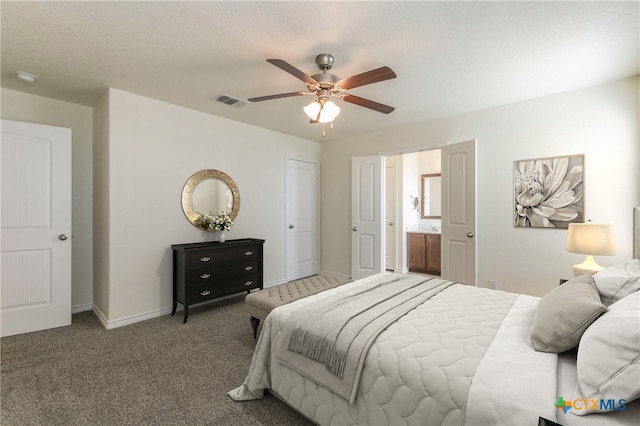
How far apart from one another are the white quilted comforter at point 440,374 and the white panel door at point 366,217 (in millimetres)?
2796

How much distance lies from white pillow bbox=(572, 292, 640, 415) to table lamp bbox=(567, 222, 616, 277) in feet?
6.13

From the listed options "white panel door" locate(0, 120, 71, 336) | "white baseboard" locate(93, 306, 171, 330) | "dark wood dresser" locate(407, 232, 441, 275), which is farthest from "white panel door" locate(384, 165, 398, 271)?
"white panel door" locate(0, 120, 71, 336)

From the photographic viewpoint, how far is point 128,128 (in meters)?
3.14

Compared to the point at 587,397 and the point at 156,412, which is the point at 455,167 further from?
the point at 156,412

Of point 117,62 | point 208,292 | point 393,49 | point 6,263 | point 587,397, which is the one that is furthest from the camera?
point 208,292

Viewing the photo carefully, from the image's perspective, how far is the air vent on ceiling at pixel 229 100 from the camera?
3.19m

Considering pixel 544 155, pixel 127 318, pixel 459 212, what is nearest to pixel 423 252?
pixel 459 212

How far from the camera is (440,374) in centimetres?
117

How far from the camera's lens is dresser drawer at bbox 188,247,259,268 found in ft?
10.6

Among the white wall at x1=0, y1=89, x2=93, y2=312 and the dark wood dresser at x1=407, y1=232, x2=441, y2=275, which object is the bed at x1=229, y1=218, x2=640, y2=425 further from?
the dark wood dresser at x1=407, y1=232, x2=441, y2=275

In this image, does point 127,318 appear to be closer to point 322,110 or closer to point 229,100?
point 229,100

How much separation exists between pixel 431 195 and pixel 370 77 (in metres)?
4.42

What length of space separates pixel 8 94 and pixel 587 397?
16.4 feet

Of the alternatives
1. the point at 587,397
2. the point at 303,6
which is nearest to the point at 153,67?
the point at 303,6
